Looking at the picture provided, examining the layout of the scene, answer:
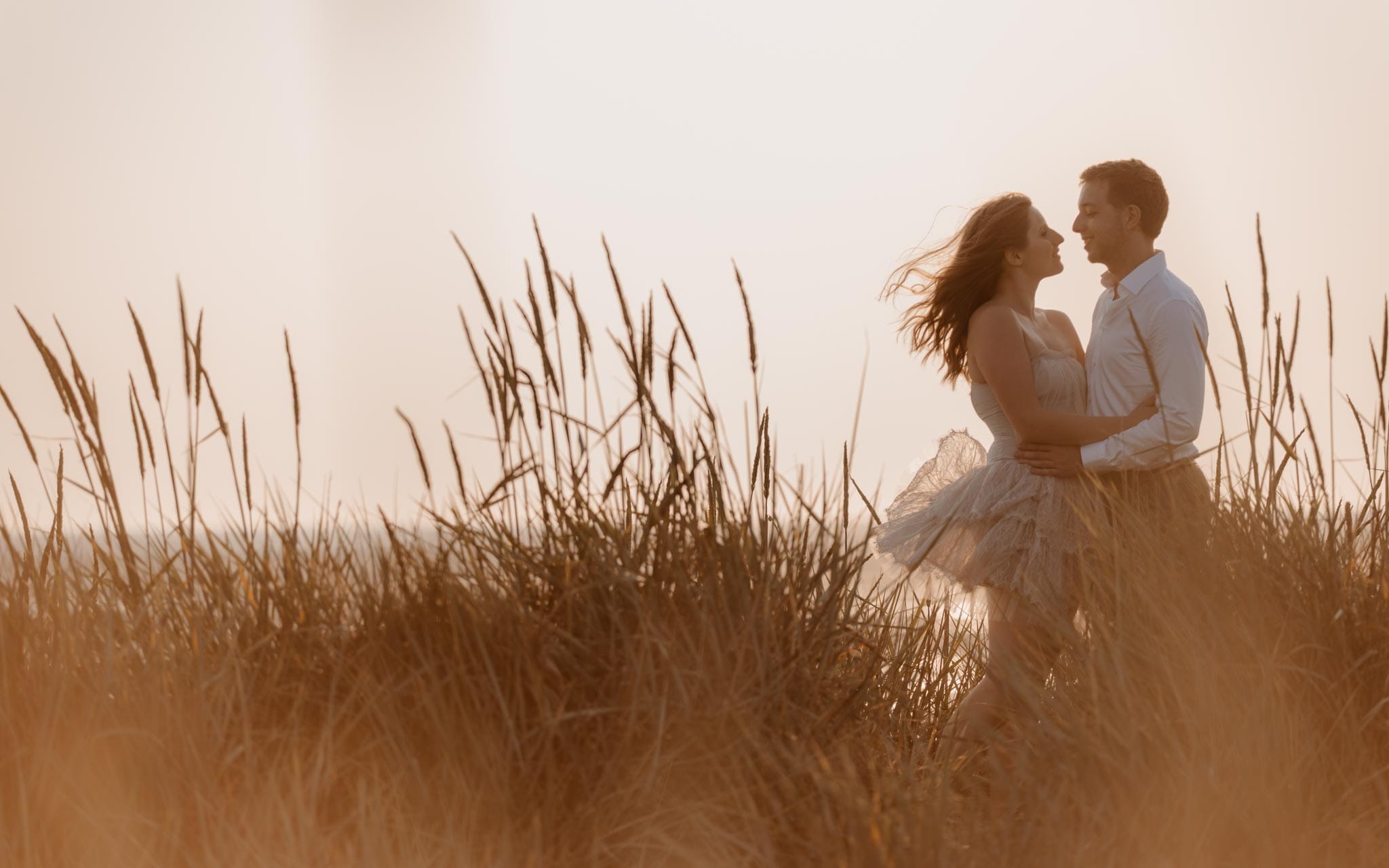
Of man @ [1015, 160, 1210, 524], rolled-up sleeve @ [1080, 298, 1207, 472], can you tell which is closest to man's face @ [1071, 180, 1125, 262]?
man @ [1015, 160, 1210, 524]

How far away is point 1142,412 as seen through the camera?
118 inches

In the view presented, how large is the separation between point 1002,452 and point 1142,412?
0.44 meters

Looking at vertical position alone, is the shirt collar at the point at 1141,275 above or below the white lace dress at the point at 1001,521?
above

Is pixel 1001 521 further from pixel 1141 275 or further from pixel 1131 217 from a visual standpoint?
pixel 1131 217

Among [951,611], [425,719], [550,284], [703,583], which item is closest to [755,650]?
[703,583]

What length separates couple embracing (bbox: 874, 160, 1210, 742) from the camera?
9.41 ft

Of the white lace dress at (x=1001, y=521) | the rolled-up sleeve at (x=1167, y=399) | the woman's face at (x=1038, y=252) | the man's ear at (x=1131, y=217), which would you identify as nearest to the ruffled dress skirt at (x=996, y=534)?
the white lace dress at (x=1001, y=521)

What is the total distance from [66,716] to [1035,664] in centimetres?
197

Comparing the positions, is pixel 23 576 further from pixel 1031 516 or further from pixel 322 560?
pixel 1031 516

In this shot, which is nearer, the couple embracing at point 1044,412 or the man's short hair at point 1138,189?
the couple embracing at point 1044,412

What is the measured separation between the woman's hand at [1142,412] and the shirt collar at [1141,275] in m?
0.37

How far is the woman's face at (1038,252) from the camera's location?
133 inches

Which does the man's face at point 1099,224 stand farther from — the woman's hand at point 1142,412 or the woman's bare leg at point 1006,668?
the woman's bare leg at point 1006,668

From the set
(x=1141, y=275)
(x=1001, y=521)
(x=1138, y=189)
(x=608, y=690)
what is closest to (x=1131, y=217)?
(x=1138, y=189)
